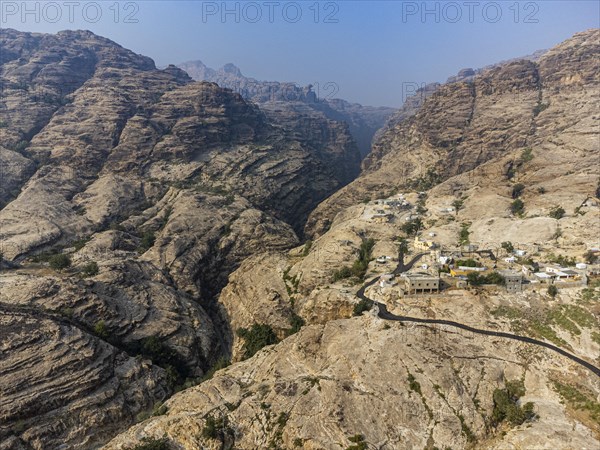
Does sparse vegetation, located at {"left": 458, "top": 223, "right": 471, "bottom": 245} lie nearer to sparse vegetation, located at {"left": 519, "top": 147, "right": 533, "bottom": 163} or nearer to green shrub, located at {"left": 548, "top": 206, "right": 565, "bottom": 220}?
green shrub, located at {"left": 548, "top": 206, "right": 565, "bottom": 220}

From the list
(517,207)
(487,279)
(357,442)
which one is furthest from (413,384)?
(517,207)

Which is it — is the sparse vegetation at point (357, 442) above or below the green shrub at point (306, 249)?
below

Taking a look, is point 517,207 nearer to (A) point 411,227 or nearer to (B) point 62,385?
(A) point 411,227

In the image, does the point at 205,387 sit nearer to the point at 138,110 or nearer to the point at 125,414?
the point at 125,414

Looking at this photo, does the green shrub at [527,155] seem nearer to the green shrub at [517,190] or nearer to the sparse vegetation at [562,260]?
the green shrub at [517,190]

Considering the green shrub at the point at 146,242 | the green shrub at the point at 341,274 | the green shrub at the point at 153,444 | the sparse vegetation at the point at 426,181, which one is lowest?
the green shrub at the point at 153,444

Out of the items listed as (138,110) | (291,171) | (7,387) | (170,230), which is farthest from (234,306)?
(138,110)

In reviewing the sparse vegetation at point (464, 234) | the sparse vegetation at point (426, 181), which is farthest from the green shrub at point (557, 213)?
the sparse vegetation at point (426, 181)
